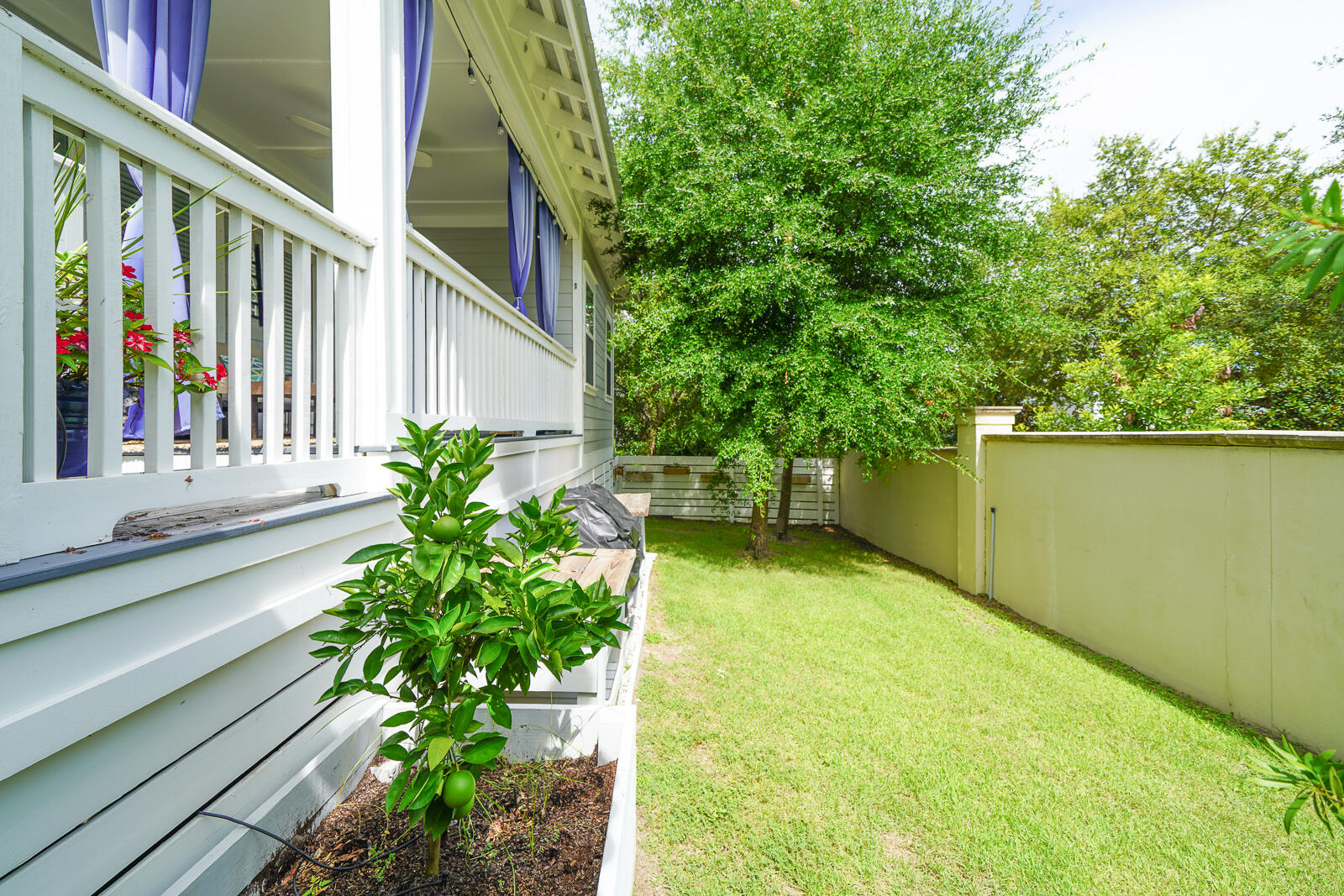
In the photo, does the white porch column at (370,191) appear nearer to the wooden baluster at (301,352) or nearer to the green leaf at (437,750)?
the wooden baluster at (301,352)

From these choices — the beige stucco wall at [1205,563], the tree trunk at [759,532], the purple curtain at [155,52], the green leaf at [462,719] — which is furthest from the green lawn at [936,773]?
the purple curtain at [155,52]

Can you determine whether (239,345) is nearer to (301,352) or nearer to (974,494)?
(301,352)

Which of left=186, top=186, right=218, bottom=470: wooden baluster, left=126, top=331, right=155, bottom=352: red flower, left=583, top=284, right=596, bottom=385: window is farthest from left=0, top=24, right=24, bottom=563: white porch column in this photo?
left=583, top=284, right=596, bottom=385: window

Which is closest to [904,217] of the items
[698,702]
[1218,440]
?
[1218,440]

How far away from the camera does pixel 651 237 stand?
677cm

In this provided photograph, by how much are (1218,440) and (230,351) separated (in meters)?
5.28

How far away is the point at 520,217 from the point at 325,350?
2891 mm

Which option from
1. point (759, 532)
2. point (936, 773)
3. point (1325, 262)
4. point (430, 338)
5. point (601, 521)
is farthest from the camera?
point (759, 532)

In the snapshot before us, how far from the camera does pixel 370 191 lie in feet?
6.68

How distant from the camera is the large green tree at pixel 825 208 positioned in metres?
6.27

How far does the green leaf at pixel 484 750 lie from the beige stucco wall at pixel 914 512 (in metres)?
6.44

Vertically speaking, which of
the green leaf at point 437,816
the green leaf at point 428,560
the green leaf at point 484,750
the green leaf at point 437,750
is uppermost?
the green leaf at point 428,560

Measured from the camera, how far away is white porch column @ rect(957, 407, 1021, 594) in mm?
6295

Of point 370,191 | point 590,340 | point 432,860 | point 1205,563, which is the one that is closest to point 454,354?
point 370,191
